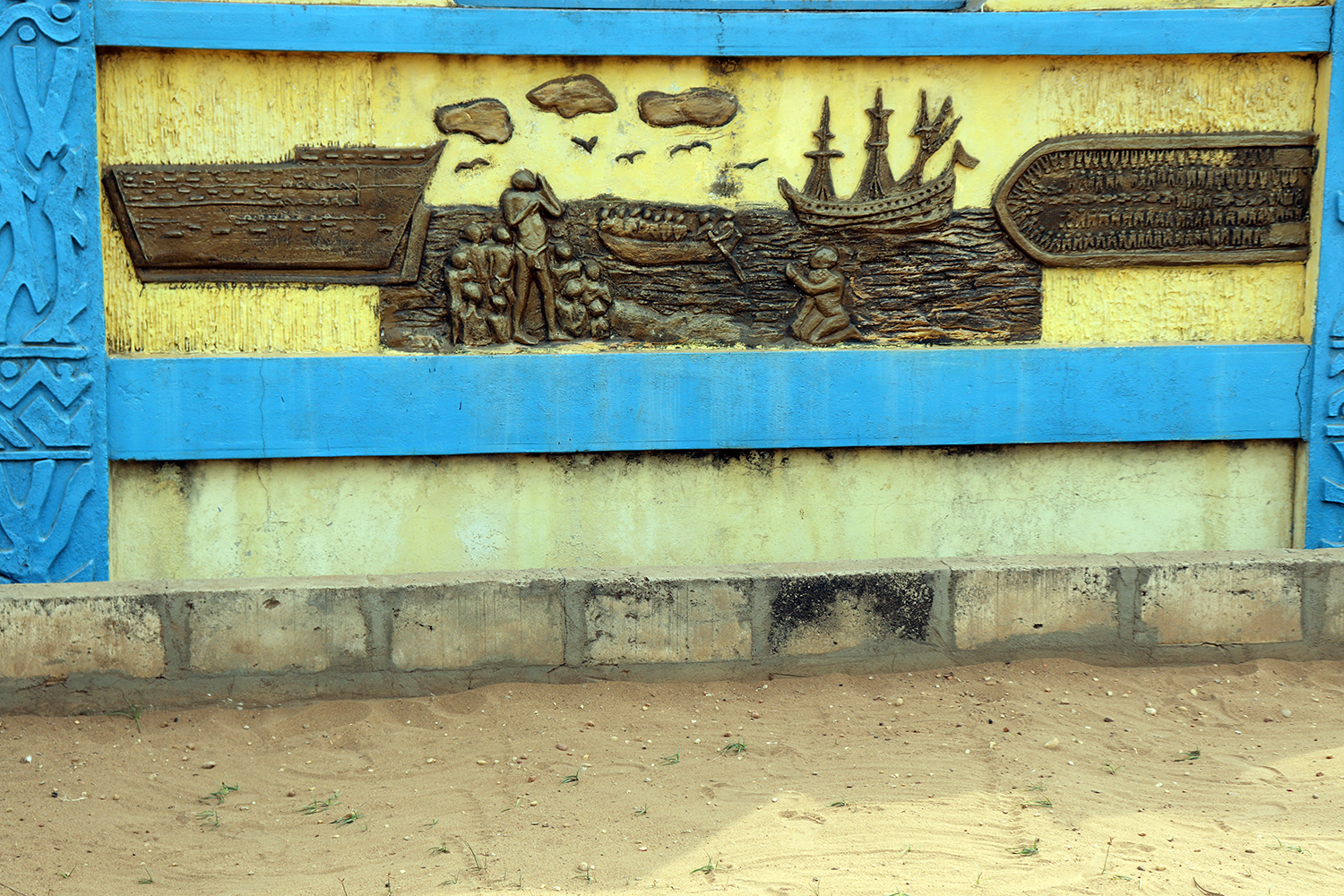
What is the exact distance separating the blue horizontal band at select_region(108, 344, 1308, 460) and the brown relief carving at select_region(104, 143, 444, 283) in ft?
1.44

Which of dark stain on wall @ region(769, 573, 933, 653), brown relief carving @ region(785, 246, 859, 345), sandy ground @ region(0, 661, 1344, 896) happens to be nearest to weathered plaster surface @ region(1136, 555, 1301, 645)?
sandy ground @ region(0, 661, 1344, 896)

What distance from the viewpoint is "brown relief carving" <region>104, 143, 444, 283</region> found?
16.6 feet

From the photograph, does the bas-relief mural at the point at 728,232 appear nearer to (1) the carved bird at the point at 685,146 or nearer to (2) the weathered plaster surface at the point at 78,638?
(1) the carved bird at the point at 685,146

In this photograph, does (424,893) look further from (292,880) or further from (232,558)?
(232,558)

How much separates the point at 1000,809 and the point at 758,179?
3.12 m

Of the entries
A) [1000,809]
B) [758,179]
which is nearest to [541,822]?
[1000,809]

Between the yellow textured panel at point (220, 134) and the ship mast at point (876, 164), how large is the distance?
7.81 ft

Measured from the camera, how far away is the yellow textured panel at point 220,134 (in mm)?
5008

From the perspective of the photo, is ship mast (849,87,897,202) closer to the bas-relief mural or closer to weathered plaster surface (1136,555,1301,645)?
the bas-relief mural

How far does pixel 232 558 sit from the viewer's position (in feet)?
17.3

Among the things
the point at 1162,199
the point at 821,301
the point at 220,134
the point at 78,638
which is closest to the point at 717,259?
the point at 821,301

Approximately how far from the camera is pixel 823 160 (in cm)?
543

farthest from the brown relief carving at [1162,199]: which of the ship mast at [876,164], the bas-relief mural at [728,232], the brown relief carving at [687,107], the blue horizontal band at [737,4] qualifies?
the brown relief carving at [687,107]

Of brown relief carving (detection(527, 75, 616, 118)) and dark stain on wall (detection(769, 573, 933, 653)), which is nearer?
dark stain on wall (detection(769, 573, 933, 653))
